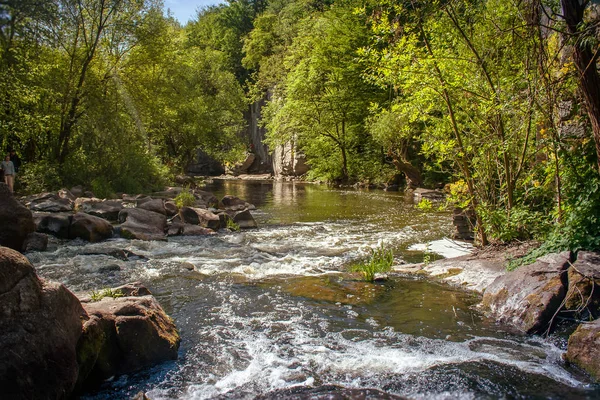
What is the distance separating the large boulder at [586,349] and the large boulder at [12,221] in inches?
401

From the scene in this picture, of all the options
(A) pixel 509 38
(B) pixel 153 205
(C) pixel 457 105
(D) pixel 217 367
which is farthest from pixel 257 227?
(D) pixel 217 367

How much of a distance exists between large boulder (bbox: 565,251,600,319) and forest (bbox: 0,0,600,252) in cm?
56

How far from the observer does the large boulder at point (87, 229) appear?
1240cm

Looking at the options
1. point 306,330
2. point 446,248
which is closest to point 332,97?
point 446,248

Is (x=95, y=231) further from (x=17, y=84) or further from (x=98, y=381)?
(x=98, y=381)

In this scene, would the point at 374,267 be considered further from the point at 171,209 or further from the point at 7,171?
the point at 7,171

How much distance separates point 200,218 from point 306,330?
1008 cm

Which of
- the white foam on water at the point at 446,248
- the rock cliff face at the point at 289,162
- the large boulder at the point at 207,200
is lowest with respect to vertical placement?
the white foam on water at the point at 446,248

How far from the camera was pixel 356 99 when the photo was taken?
36.2 m

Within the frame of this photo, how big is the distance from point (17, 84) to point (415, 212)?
1480 centimetres

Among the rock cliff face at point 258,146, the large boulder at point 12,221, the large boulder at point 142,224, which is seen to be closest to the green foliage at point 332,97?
the rock cliff face at point 258,146

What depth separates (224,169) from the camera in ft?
190

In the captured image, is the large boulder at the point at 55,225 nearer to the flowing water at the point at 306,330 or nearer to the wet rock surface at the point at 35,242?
the flowing water at the point at 306,330

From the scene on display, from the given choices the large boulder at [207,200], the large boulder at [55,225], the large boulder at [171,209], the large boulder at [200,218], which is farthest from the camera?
the large boulder at [207,200]
